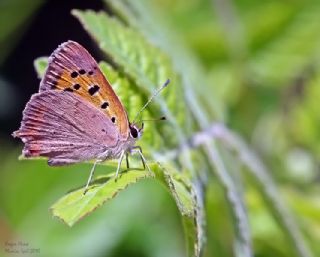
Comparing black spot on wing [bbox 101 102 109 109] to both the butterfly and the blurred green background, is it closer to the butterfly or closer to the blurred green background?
the butterfly

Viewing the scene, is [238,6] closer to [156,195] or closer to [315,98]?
[315,98]

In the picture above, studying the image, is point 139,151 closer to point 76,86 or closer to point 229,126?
point 76,86

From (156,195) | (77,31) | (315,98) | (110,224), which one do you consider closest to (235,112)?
(315,98)

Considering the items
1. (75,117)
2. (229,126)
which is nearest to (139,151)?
(75,117)

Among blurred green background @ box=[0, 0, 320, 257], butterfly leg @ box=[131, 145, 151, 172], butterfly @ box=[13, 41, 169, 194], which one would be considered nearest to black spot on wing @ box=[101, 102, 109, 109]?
butterfly @ box=[13, 41, 169, 194]

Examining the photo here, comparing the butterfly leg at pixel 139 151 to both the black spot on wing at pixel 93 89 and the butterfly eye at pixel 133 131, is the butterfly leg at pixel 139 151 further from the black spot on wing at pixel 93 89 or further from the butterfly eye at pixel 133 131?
the black spot on wing at pixel 93 89
